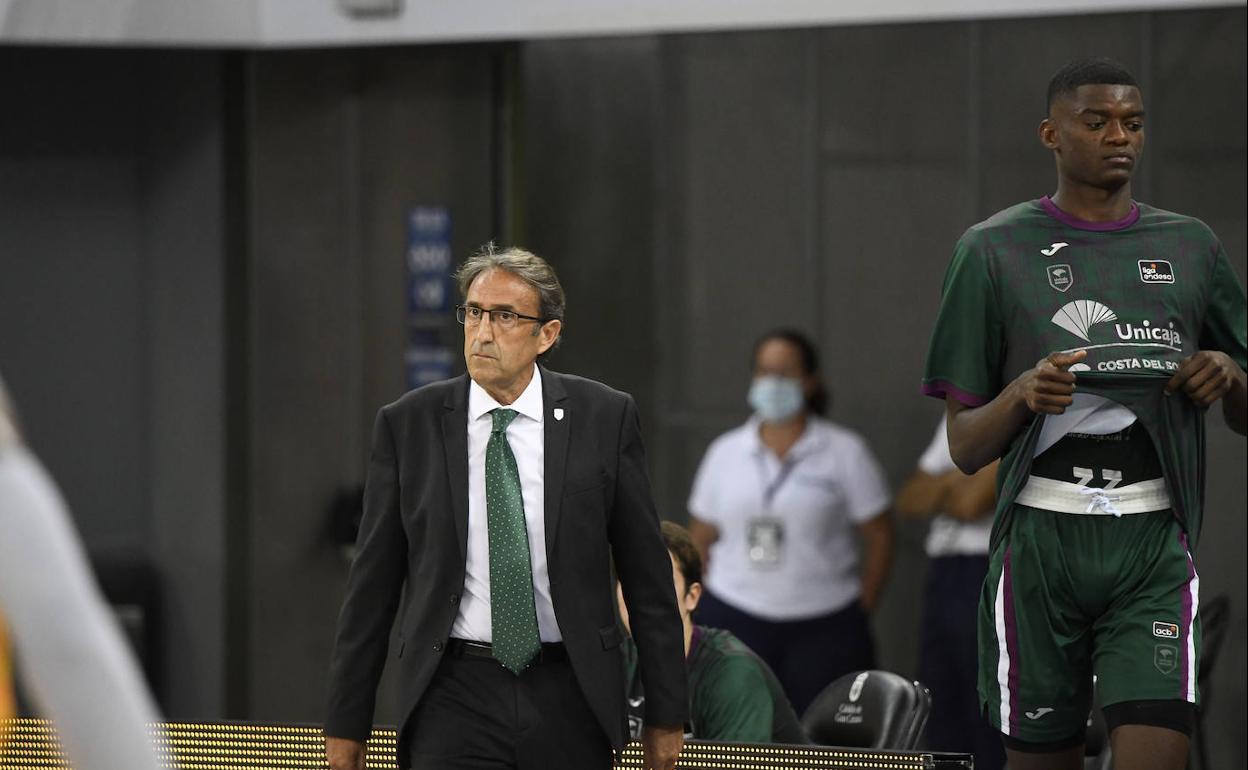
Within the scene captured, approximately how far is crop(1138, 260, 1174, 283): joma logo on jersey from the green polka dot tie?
4.70 ft

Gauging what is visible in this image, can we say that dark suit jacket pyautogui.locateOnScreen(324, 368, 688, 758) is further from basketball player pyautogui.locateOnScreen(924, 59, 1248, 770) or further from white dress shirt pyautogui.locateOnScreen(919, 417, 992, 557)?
white dress shirt pyautogui.locateOnScreen(919, 417, 992, 557)

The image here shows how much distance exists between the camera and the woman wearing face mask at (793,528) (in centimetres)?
777

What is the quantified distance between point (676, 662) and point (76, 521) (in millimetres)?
5772

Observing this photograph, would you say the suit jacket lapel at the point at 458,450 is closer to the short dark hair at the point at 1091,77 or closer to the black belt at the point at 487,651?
the black belt at the point at 487,651

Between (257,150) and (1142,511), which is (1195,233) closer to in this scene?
(1142,511)

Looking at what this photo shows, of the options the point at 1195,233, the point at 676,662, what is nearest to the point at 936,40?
the point at 1195,233

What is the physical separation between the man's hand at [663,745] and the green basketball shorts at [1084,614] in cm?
70

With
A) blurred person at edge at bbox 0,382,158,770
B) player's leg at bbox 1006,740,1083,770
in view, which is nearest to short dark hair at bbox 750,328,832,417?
player's leg at bbox 1006,740,1083,770

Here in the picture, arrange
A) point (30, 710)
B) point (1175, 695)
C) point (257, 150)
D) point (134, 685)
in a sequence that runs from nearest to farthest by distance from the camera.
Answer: point (134, 685) → point (1175, 695) → point (30, 710) → point (257, 150)

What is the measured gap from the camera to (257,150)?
29.4 ft

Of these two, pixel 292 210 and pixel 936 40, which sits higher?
pixel 936 40

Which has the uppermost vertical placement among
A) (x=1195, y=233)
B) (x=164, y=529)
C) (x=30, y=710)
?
(x=1195, y=233)

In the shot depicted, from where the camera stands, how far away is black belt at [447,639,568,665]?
427cm

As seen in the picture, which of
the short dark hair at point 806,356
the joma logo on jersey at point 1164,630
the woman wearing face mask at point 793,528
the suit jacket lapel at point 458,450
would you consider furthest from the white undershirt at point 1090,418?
the short dark hair at point 806,356
